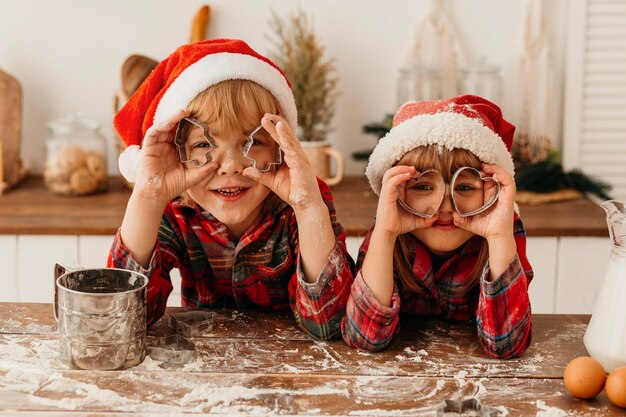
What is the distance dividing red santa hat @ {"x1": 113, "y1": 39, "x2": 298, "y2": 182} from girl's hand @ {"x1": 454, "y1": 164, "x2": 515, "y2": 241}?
37 centimetres

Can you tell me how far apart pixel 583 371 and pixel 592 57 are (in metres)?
1.78

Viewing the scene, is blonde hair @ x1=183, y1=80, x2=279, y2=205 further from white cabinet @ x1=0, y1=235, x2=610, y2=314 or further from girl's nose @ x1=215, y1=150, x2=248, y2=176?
white cabinet @ x1=0, y1=235, x2=610, y2=314

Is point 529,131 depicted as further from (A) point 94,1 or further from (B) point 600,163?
(A) point 94,1

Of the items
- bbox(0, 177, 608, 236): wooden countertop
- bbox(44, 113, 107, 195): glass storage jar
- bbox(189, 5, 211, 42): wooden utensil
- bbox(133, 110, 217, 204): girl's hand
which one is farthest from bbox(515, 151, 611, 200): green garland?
bbox(133, 110, 217, 204): girl's hand

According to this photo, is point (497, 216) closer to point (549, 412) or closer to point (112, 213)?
point (549, 412)

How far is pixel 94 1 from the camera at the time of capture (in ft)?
8.73

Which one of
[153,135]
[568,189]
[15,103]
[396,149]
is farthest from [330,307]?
[15,103]

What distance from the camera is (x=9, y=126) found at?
2562mm

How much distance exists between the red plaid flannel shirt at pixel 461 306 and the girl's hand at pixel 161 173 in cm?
30

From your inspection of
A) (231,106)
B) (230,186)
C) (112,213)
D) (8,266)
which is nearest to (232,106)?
(231,106)

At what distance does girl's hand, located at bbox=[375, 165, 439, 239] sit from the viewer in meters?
1.23

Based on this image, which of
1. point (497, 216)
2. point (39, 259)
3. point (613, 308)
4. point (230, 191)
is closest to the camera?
point (613, 308)

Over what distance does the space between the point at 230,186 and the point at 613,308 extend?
605mm

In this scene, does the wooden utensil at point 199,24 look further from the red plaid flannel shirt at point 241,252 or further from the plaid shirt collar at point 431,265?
the plaid shirt collar at point 431,265
